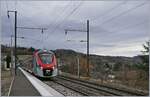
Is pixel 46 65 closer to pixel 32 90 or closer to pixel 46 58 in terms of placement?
pixel 46 58

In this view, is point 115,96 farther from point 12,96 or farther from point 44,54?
point 44,54

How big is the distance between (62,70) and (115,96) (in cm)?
4721

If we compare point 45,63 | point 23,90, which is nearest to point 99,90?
point 23,90

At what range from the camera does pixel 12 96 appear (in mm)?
16828

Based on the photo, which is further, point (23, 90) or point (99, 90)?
point (99, 90)

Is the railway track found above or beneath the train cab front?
beneath

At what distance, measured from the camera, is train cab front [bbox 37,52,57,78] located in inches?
1415

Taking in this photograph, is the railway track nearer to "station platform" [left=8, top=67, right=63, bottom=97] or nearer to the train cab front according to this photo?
"station platform" [left=8, top=67, right=63, bottom=97]

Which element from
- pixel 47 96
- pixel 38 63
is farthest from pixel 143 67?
pixel 47 96

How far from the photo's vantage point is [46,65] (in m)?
35.9

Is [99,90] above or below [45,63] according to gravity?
below

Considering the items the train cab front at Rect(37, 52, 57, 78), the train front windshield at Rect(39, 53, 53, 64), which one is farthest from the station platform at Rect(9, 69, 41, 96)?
the train front windshield at Rect(39, 53, 53, 64)

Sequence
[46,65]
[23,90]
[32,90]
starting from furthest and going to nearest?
[46,65] < [23,90] < [32,90]

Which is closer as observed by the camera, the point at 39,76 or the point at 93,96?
the point at 93,96
